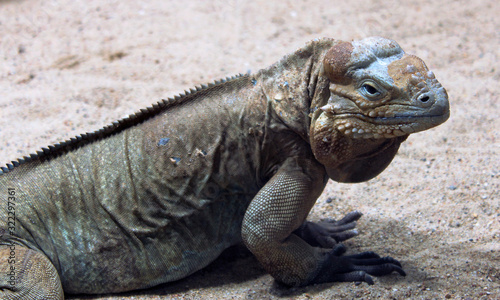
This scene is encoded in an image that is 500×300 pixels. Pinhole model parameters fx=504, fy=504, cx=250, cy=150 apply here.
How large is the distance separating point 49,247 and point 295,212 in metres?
1.82

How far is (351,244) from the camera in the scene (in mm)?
4426

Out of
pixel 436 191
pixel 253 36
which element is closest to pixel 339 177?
pixel 436 191

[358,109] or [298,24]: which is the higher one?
[298,24]

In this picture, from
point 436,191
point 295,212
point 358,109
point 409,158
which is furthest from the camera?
point 409,158

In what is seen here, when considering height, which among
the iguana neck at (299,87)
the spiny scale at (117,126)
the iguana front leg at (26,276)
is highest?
the iguana neck at (299,87)

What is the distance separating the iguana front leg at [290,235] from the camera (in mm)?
3527

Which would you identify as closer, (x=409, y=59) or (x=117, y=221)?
(x=409, y=59)

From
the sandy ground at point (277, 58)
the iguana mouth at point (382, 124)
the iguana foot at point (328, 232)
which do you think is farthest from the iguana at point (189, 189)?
the iguana foot at point (328, 232)

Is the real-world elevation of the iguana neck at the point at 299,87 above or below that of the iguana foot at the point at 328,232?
above

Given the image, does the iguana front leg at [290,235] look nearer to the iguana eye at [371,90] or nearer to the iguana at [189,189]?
the iguana at [189,189]

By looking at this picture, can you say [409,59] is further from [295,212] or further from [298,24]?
[298,24]

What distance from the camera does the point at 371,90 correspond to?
3.23 meters

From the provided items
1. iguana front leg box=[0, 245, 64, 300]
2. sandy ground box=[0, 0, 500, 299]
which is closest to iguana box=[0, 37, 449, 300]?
iguana front leg box=[0, 245, 64, 300]

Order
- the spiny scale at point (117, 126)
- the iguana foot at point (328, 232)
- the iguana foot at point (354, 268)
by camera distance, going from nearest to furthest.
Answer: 1. the iguana foot at point (354, 268)
2. the spiny scale at point (117, 126)
3. the iguana foot at point (328, 232)
